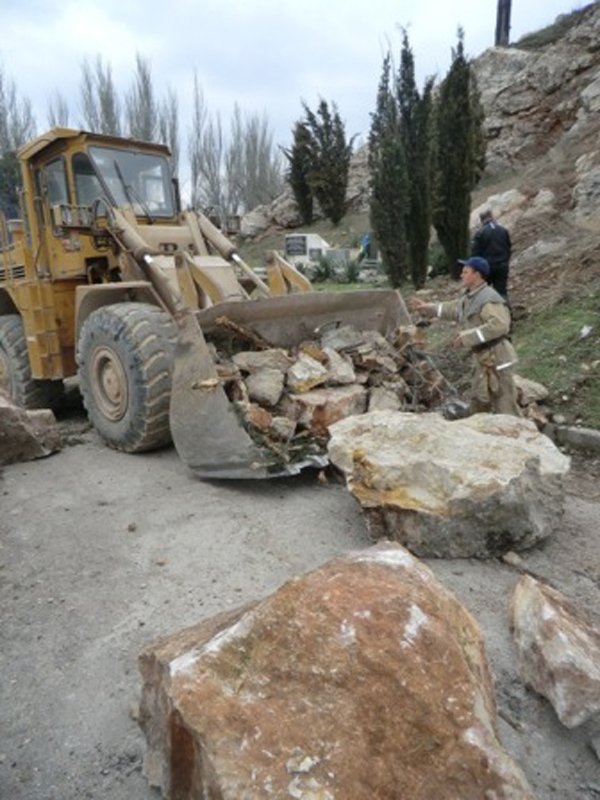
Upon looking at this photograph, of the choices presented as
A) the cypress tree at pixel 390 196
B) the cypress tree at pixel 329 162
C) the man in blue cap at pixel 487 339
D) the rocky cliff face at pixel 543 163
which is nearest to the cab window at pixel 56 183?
the man in blue cap at pixel 487 339

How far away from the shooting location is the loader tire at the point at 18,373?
6.40 meters

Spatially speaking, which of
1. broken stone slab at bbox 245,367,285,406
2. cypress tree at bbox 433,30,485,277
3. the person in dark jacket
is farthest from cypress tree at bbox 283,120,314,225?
broken stone slab at bbox 245,367,285,406

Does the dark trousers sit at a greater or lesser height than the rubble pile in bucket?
greater

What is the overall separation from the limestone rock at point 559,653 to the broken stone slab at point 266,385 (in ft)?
7.68

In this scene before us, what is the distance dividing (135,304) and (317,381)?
5.21ft

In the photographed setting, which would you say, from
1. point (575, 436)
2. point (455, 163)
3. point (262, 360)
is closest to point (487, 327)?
point (575, 436)

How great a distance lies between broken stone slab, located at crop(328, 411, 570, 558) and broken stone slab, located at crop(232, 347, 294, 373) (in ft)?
3.93

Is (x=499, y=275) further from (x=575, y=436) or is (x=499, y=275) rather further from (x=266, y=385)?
(x=266, y=385)

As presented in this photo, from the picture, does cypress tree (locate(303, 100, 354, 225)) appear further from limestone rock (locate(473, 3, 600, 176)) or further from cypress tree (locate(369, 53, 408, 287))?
cypress tree (locate(369, 53, 408, 287))

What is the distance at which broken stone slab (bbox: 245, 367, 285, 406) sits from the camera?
4480mm

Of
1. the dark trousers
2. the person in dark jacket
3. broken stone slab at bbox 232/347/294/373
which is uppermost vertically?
the person in dark jacket

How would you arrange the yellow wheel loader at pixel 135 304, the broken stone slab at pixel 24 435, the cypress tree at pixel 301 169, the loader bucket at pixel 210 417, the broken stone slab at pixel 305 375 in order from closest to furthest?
the loader bucket at pixel 210 417 → the yellow wheel loader at pixel 135 304 → the broken stone slab at pixel 305 375 → the broken stone slab at pixel 24 435 → the cypress tree at pixel 301 169

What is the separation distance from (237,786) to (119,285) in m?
4.24

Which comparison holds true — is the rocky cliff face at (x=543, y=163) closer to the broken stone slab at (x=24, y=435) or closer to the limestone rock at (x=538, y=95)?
the limestone rock at (x=538, y=95)
